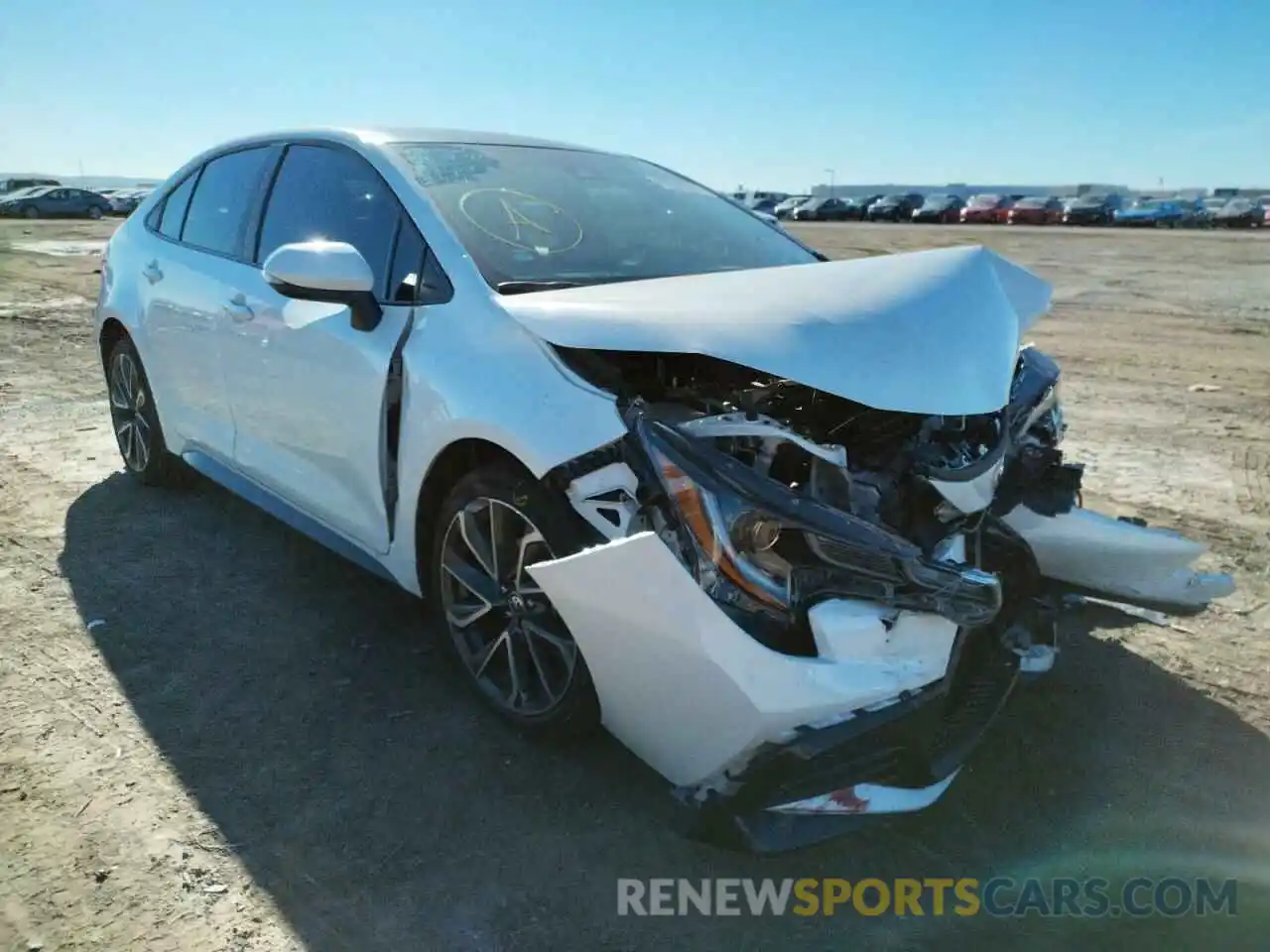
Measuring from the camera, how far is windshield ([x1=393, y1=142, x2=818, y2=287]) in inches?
121

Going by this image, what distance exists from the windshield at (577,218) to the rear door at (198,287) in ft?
3.25

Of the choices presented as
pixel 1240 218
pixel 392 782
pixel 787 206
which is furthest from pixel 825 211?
pixel 392 782

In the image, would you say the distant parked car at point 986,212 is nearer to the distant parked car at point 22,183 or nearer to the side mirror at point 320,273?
the distant parked car at point 22,183

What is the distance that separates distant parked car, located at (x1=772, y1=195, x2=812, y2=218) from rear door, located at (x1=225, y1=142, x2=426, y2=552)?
47186 mm

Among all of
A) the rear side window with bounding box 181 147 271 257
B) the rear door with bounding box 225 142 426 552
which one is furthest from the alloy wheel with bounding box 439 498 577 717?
the rear side window with bounding box 181 147 271 257

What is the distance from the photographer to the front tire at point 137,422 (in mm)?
4750

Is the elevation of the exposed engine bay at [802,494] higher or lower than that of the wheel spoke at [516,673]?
higher

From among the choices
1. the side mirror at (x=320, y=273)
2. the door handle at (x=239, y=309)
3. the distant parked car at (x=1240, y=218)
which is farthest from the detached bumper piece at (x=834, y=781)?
the distant parked car at (x=1240, y=218)

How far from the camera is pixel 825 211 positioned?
158ft

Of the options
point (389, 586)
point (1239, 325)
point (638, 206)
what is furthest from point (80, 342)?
point (1239, 325)

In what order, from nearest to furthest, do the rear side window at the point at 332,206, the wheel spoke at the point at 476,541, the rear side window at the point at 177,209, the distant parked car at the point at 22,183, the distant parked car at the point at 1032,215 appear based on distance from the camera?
the wheel spoke at the point at 476,541 → the rear side window at the point at 332,206 → the rear side window at the point at 177,209 → the distant parked car at the point at 1032,215 → the distant parked car at the point at 22,183

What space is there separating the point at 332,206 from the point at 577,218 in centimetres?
87

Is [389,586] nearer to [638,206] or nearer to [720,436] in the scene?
[638,206]

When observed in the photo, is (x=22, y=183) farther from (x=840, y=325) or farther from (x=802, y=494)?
(x=802, y=494)
